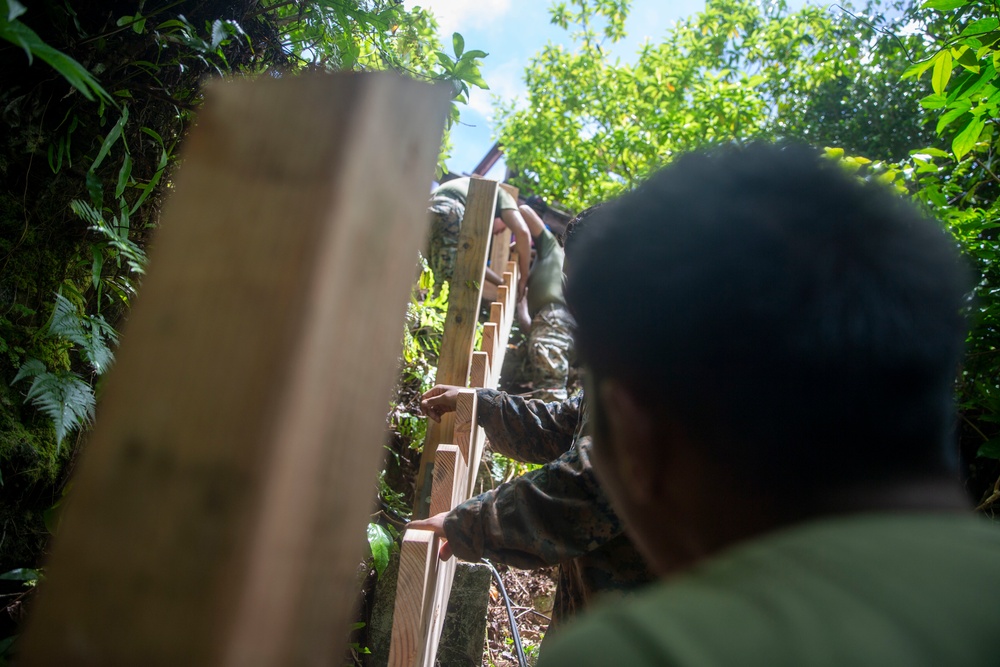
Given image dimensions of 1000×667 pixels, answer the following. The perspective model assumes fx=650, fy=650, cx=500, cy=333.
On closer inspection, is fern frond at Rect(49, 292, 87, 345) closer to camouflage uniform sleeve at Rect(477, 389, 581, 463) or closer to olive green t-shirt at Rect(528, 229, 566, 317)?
camouflage uniform sleeve at Rect(477, 389, 581, 463)

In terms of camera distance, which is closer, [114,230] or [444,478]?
[114,230]

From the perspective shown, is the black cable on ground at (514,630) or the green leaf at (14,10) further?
the black cable on ground at (514,630)

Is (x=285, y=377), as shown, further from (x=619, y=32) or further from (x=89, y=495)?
(x=619, y=32)

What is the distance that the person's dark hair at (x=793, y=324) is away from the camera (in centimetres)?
72

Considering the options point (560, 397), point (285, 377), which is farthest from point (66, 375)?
point (560, 397)

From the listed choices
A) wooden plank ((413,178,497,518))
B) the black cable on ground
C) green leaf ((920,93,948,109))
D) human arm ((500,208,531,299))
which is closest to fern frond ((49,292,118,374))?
wooden plank ((413,178,497,518))

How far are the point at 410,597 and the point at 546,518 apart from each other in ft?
1.76

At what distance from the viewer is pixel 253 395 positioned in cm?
66

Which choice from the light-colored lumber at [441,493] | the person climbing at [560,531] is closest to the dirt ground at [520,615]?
the light-colored lumber at [441,493]

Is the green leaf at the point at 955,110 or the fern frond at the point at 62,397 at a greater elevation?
the green leaf at the point at 955,110

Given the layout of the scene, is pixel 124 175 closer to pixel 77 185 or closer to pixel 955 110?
pixel 77 185

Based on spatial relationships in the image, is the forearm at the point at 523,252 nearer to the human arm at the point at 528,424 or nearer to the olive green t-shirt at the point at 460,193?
the olive green t-shirt at the point at 460,193

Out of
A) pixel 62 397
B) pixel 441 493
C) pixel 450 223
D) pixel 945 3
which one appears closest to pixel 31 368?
pixel 62 397

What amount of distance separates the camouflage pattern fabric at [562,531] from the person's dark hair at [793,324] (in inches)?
49.4
